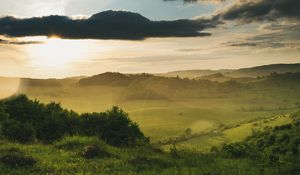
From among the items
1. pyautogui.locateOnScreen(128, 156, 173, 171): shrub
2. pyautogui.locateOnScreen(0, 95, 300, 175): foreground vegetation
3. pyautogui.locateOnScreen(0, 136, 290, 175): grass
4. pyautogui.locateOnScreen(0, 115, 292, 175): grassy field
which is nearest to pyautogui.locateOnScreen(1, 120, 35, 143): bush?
pyautogui.locateOnScreen(0, 95, 300, 175): foreground vegetation

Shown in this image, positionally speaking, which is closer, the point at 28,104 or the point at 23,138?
the point at 23,138

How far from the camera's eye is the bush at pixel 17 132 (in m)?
32.3

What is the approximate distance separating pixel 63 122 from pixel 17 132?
12293 mm

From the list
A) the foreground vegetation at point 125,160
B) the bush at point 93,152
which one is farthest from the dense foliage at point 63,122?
the bush at point 93,152

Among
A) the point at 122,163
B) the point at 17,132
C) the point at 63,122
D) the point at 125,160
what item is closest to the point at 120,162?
the point at 122,163

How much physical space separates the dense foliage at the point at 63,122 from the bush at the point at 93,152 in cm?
1183

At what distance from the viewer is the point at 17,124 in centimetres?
3338

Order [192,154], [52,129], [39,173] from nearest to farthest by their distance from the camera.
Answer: [39,173]
[192,154]
[52,129]

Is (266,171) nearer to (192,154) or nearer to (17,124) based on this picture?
(192,154)

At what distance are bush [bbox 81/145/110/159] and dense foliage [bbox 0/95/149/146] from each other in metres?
11.8

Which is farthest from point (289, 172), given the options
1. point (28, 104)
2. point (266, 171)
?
point (28, 104)

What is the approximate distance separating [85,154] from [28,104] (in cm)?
2488

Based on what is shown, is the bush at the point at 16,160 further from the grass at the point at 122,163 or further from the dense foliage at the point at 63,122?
the dense foliage at the point at 63,122

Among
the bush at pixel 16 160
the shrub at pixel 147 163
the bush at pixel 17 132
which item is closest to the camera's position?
the bush at pixel 16 160
